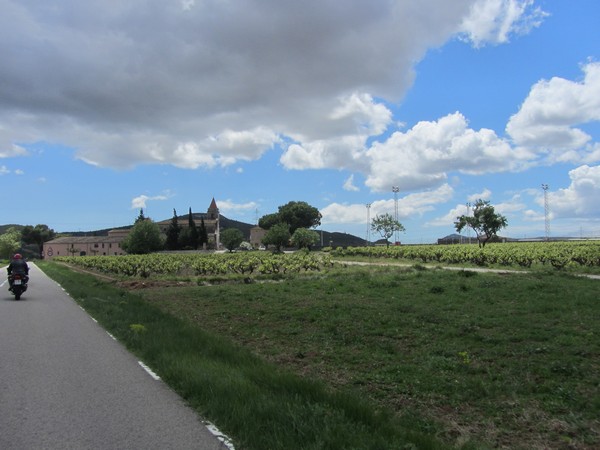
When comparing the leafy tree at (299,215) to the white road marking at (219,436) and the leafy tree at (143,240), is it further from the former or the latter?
the white road marking at (219,436)

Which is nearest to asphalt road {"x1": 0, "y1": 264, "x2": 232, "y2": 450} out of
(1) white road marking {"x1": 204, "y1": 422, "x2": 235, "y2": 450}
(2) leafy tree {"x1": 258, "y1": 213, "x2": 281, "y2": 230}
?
(1) white road marking {"x1": 204, "y1": 422, "x2": 235, "y2": 450}

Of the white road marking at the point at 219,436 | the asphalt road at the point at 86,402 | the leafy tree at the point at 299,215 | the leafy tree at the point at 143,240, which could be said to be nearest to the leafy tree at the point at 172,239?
the leafy tree at the point at 143,240

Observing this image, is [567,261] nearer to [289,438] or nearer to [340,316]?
[340,316]

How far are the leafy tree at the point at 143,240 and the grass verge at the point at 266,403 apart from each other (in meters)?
103

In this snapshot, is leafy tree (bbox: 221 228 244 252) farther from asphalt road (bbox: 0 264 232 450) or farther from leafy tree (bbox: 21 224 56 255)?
asphalt road (bbox: 0 264 232 450)

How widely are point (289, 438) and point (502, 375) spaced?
4.06 meters

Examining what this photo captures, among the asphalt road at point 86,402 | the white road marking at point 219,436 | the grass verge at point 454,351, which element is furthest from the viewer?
the grass verge at point 454,351

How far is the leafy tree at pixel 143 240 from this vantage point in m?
107

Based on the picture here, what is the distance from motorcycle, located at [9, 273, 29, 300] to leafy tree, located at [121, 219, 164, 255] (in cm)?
8906

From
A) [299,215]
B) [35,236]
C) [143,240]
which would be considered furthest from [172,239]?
[35,236]

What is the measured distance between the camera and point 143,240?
107m

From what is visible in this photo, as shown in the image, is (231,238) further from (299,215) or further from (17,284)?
(17,284)

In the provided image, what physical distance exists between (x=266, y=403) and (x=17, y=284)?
18.4 metres

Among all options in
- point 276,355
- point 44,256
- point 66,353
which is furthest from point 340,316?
point 44,256
